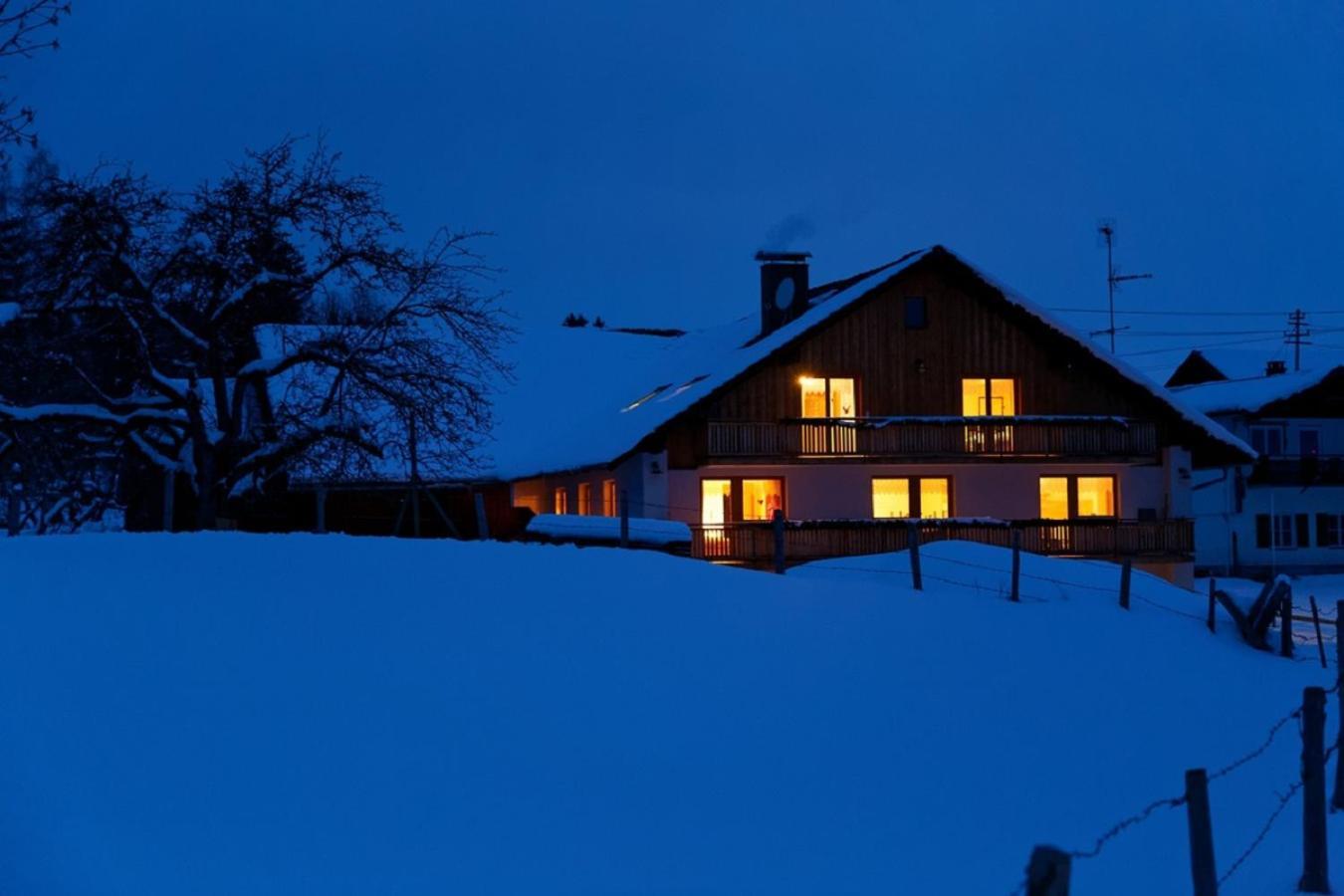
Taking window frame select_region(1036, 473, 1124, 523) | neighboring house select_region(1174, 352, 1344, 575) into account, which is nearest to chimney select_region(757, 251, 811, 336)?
window frame select_region(1036, 473, 1124, 523)

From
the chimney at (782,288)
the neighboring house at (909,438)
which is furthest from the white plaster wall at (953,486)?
the chimney at (782,288)

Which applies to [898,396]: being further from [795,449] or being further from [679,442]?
[679,442]

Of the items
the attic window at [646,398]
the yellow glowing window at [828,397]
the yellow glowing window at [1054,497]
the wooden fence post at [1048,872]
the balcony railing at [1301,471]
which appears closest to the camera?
the wooden fence post at [1048,872]

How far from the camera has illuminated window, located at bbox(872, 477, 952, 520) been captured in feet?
124

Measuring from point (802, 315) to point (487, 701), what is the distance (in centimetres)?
2723

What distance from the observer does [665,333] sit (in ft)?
183

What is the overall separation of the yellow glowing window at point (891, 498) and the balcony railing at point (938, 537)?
A: 1.75 metres

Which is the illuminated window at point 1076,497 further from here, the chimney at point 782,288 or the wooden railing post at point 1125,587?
the wooden railing post at point 1125,587

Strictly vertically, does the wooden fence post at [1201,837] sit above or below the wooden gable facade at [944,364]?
below

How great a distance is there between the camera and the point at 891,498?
37969 mm

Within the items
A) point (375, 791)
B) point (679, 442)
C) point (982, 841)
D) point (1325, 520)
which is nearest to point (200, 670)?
point (375, 791)

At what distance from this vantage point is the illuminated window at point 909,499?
37.9m

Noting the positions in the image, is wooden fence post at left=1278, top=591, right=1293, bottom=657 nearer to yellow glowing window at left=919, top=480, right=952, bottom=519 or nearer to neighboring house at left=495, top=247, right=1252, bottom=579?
neighboring house at left=495, top=247, right=1252, bottom=579

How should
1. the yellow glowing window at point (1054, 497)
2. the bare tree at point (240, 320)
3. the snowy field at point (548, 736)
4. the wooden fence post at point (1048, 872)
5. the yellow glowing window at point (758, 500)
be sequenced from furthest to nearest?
the yellow glowing window at point (1054, 497)
the yellow glowing window at point (758, 500)
the bare tree at point (240, 320)
the snowy field at point (548, 736)
the wooden fence post at point (1048, 872)
